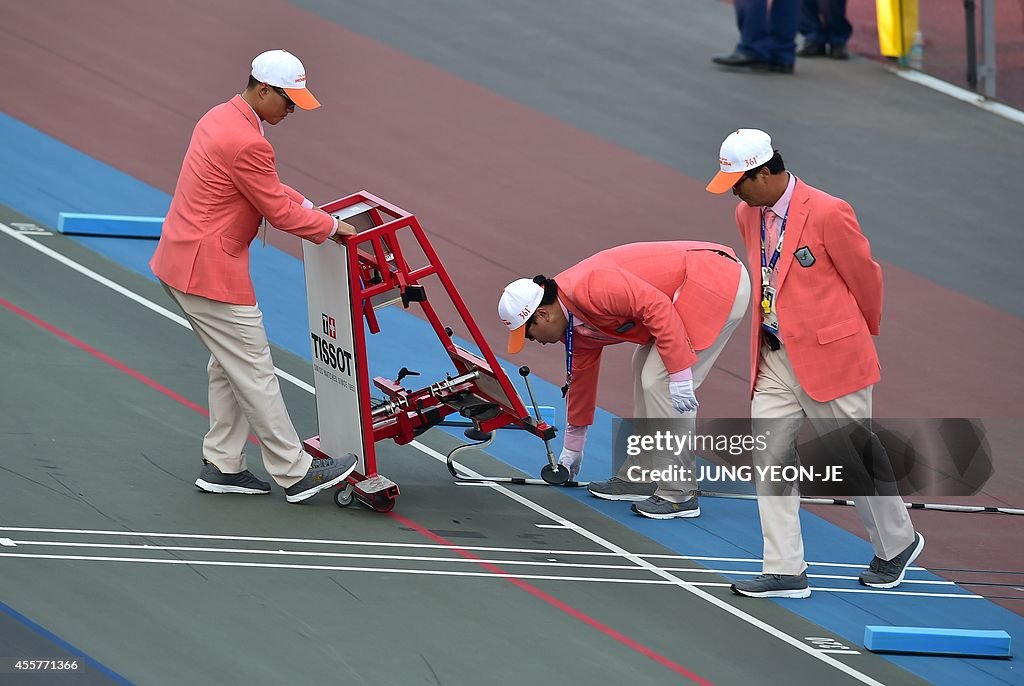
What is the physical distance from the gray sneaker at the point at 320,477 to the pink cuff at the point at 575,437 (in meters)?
1.32

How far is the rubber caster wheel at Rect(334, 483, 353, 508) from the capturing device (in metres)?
7.85

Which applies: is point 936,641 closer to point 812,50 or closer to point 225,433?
point 225,433

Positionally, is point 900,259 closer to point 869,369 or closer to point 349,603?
point 869,369

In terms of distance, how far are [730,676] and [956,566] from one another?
6.46ft

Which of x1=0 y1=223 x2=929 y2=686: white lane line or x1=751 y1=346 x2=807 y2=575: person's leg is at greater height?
x1=751 y1=346 x2=807 y2=575: person's leg

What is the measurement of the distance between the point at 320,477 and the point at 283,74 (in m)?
2.07

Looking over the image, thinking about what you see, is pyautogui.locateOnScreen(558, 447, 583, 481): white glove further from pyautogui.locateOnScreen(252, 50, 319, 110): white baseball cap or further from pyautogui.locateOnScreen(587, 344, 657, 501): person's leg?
pyautogui.locateOnScreen(252, 50, 319, 110): white baseball cap

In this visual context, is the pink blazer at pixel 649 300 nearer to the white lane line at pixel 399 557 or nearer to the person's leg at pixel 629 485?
the person's leg at pixel 629 485

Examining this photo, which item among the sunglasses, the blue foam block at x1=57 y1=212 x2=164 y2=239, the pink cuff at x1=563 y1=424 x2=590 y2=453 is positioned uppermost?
the sunglasses

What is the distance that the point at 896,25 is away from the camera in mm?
16875

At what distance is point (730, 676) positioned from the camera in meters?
6.62

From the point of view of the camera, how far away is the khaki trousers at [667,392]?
803 centimetres

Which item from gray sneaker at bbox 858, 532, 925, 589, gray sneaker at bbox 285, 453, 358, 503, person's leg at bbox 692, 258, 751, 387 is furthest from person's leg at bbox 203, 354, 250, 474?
Result: gray sneaker at bbox 858, 532, 925, 589

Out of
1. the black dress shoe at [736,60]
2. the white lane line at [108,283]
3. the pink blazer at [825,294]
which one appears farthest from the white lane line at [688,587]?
the black dress shoe at [736,60]
